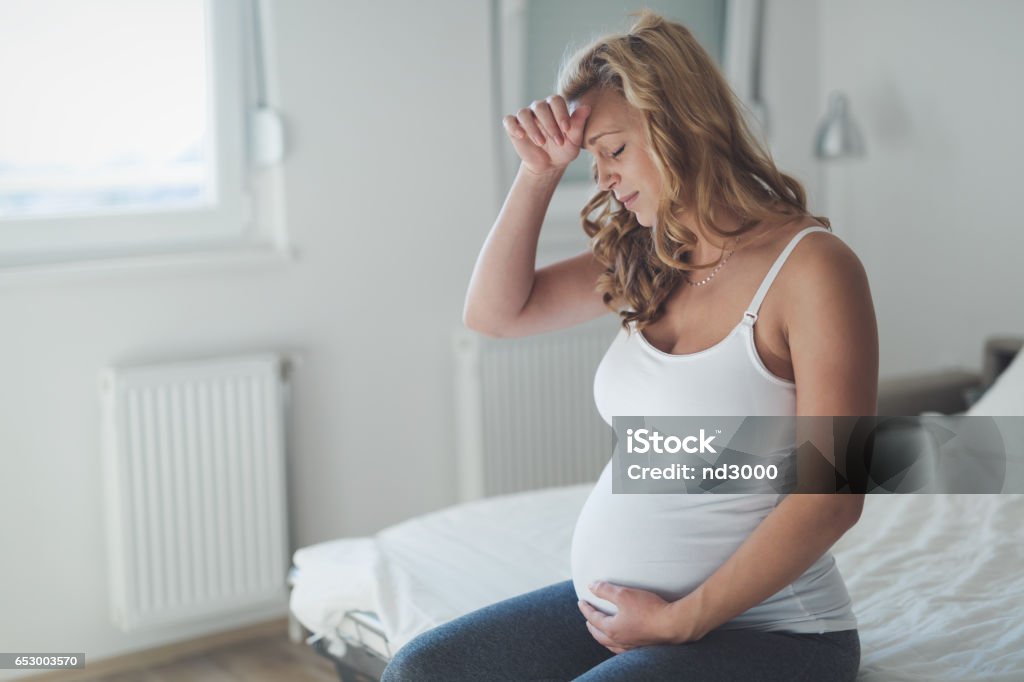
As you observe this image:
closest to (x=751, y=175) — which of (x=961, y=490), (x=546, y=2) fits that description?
(x=961, y=490)

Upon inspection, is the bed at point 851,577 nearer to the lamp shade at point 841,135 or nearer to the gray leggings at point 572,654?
the gray leggings at point 572,654

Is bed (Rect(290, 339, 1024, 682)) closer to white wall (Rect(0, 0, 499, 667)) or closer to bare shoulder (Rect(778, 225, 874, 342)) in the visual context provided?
bare shoulder (Rect(778, 225, 874, 342))

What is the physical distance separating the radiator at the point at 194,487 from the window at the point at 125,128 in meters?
0.34

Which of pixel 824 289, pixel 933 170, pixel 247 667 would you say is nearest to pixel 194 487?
pixel 247 667

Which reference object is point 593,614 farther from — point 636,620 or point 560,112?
point 560,112

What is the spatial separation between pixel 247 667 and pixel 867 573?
1506mm

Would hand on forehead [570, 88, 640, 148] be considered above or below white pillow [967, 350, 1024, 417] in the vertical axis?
above

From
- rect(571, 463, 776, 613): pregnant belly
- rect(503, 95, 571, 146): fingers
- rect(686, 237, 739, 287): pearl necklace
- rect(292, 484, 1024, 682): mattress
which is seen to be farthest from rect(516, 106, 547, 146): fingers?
rect(292, 484, 1024, 682): mattress

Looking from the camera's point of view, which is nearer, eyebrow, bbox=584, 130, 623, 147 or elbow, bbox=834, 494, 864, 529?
elbow, bbox=834, 494, 864, 529

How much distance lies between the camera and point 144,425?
2.44m

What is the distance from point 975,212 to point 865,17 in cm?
73

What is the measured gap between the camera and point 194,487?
252 centimetres

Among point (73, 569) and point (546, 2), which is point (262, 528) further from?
point (546, 2)

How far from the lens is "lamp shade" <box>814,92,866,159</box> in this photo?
3154 millimetres
